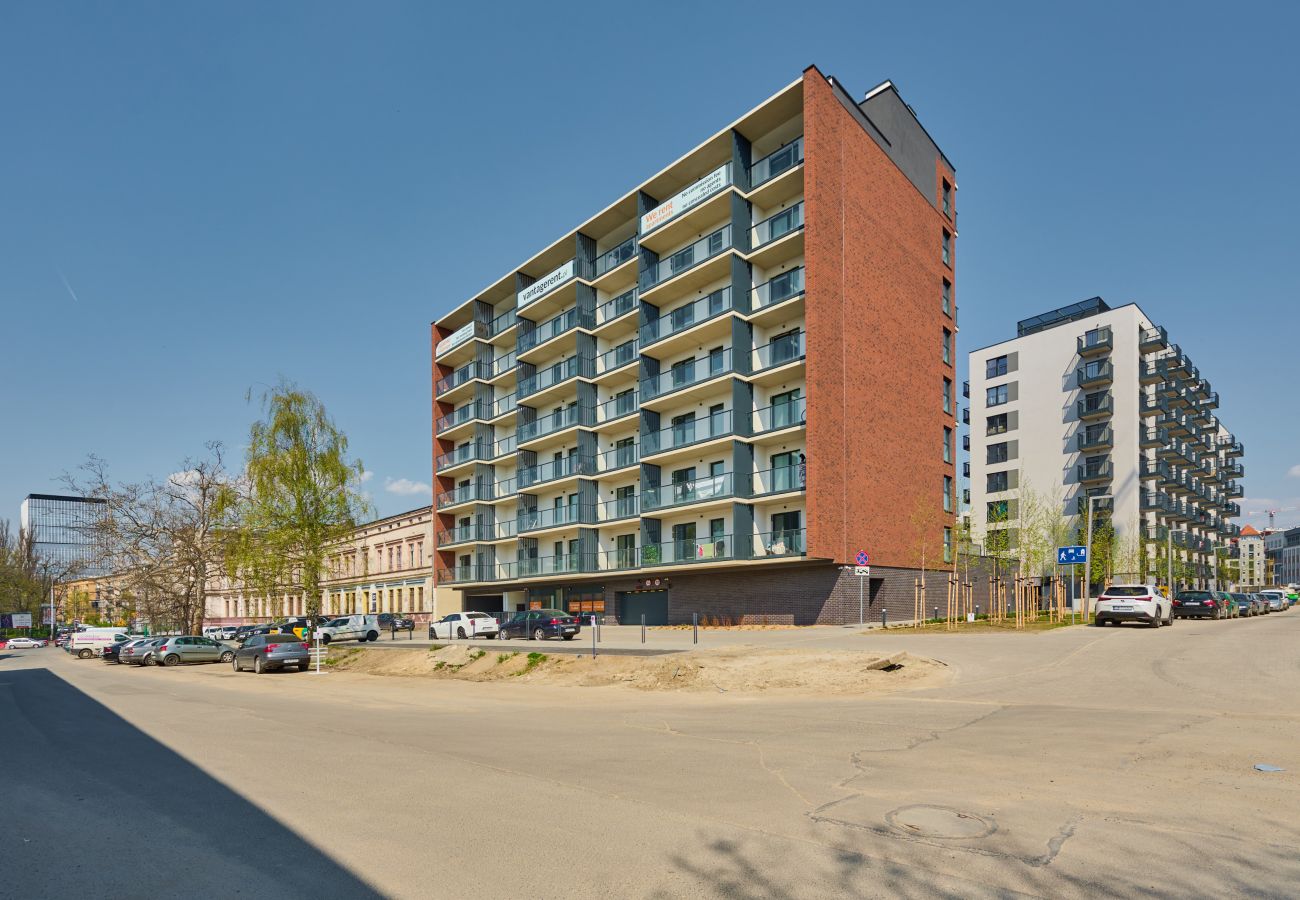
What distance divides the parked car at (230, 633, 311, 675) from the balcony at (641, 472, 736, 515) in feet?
58.2

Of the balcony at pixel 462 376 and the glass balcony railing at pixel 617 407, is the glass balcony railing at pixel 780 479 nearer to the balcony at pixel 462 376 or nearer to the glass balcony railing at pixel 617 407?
the glass balcony railing at pixel 617 407

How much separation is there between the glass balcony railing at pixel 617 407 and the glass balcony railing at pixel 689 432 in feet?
8.96

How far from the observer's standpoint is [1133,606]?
1249 inches

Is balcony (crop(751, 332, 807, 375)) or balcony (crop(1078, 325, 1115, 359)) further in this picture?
balcony (crop(1078, 325, 1115, 359))

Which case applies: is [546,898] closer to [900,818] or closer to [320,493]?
[900,818]

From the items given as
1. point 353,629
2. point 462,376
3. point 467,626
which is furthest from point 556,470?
point 462,376

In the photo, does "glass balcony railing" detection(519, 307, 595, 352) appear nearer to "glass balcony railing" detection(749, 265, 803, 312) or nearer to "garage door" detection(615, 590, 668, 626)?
"glass balcony railing" detection(749, 265, 803, 312)

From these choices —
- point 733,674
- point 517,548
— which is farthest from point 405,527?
point 733,674

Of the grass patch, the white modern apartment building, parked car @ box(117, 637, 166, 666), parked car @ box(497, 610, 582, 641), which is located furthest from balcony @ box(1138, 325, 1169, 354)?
parked car @ box(117, 637, 166, 666)

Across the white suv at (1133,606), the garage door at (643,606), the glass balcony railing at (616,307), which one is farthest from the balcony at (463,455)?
the white suv at (1133,606)

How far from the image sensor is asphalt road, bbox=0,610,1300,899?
18.5 feet

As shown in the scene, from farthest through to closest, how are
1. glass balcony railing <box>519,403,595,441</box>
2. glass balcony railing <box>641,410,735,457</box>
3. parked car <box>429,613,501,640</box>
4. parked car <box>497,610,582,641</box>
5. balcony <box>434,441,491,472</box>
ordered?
balcony <box>434,441,491,472</box> → glass balcony railing <box>519,403,595,441</box> → parked car <box>429,613,501,640</box> → glass balcony railing <box>641,410,735,457</box> → parked car <box>497,610,582,641</box>

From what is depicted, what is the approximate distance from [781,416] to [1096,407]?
50952mm

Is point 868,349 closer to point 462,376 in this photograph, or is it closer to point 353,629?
point 353,629
